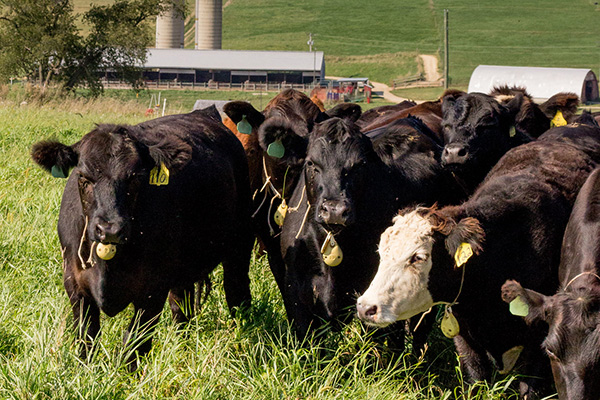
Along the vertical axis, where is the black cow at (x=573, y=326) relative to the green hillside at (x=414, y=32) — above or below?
below

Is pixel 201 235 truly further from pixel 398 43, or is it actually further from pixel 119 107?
pixel 398 43

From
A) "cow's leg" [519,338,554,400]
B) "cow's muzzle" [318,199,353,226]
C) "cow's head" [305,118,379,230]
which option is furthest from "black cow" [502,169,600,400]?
"cow's head" [305,118,379,230]

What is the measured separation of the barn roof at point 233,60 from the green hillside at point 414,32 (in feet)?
26.1

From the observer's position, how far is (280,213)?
6703 millimetres

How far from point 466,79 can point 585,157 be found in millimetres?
64938

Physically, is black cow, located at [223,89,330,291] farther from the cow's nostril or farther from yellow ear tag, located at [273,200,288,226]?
the cow's nostril

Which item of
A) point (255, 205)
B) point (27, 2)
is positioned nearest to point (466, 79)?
point (27, 2)

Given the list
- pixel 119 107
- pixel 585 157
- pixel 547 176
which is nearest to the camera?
pixel 547 176

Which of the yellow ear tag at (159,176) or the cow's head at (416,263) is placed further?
the yellow ear tag at (159,176)

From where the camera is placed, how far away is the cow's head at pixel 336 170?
17.4 ft

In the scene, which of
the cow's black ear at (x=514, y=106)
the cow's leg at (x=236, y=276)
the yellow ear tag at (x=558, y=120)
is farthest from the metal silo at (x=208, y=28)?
A: the cow's leg at (x=236, y=276)

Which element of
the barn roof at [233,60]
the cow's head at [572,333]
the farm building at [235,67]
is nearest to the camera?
the cow's head at [572,333]

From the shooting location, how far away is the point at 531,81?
1955 inches

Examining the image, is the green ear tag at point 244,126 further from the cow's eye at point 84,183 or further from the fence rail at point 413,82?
the fence rail at point 413,82
